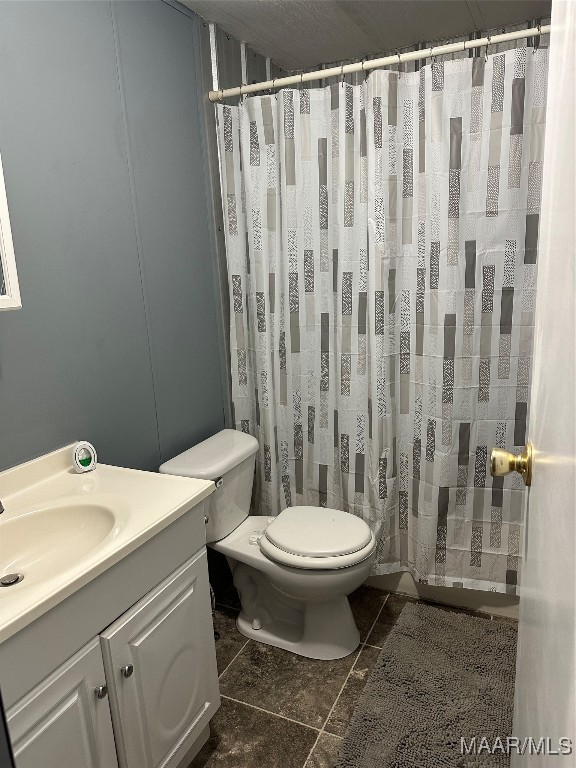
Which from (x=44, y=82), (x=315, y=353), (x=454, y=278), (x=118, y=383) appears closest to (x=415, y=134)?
(x=454, y=278)

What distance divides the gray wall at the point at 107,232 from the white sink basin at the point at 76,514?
0.09 m

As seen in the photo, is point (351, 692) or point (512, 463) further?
point (351, 692)

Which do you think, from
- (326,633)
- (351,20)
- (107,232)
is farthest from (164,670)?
(351,20)

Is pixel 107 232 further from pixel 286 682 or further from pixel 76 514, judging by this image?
pixel 286 682

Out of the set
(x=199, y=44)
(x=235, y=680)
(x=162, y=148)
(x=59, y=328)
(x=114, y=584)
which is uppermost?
(x=199, y=44)

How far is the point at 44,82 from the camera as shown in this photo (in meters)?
1.50

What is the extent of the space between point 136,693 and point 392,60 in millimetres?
2034

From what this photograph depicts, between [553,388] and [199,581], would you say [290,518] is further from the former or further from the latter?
[553,388]

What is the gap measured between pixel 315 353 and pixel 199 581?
3.39 feet

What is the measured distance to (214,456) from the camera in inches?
79.8

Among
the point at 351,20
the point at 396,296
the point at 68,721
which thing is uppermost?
the point at 351,20

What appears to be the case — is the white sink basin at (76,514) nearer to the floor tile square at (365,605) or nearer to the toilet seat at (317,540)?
the toilet seat at (317,540)

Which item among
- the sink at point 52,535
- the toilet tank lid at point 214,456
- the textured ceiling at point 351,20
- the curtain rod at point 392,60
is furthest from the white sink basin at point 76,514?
the textured ceiling at point 351,20

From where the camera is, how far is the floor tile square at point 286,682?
1.81 m
